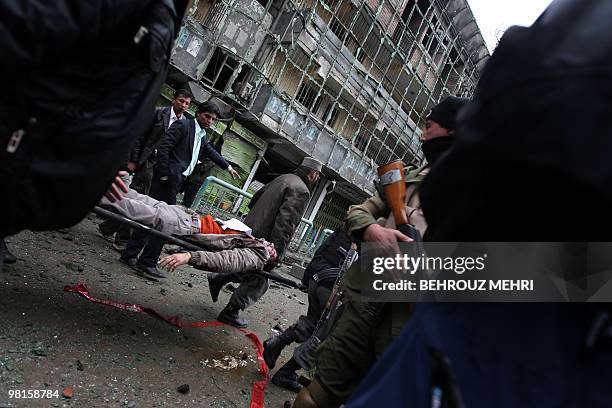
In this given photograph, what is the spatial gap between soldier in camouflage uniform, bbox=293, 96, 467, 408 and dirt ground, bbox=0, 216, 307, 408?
2.90ft

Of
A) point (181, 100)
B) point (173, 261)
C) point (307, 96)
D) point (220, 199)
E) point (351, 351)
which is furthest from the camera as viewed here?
point (307, 96)

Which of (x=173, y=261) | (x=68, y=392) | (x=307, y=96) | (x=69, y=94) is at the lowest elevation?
(x=68, y=392)

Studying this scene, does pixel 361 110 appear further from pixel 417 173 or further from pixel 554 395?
pixel 554 395

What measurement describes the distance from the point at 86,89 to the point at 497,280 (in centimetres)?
→ 115

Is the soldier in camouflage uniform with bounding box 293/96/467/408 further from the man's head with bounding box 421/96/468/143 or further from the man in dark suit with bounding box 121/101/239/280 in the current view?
the man in dark suit with bounding box 121/101/239/280

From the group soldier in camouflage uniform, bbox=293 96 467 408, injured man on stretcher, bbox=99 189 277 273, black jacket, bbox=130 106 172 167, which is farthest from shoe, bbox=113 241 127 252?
soldier in camouflage uniform, bbox=293 96 467 408

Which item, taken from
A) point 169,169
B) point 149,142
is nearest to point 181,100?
point 149,142

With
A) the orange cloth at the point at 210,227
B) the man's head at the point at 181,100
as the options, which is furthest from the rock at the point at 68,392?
the man's head at the point at 181,100

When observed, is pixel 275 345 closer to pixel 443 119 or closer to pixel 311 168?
pixel 311 168

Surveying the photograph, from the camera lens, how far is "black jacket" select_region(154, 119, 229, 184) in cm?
406

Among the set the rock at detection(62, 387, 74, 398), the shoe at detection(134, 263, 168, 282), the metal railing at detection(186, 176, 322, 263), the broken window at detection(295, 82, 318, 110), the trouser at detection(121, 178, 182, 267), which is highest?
the broken window at detection(295, 82, 318, 110)

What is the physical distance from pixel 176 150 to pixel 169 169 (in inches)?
10.3

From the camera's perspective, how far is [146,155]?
425cm

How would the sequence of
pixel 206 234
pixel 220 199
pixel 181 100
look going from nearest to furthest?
pixel 206 234 → pixel 181 100 → pixel 220 199
